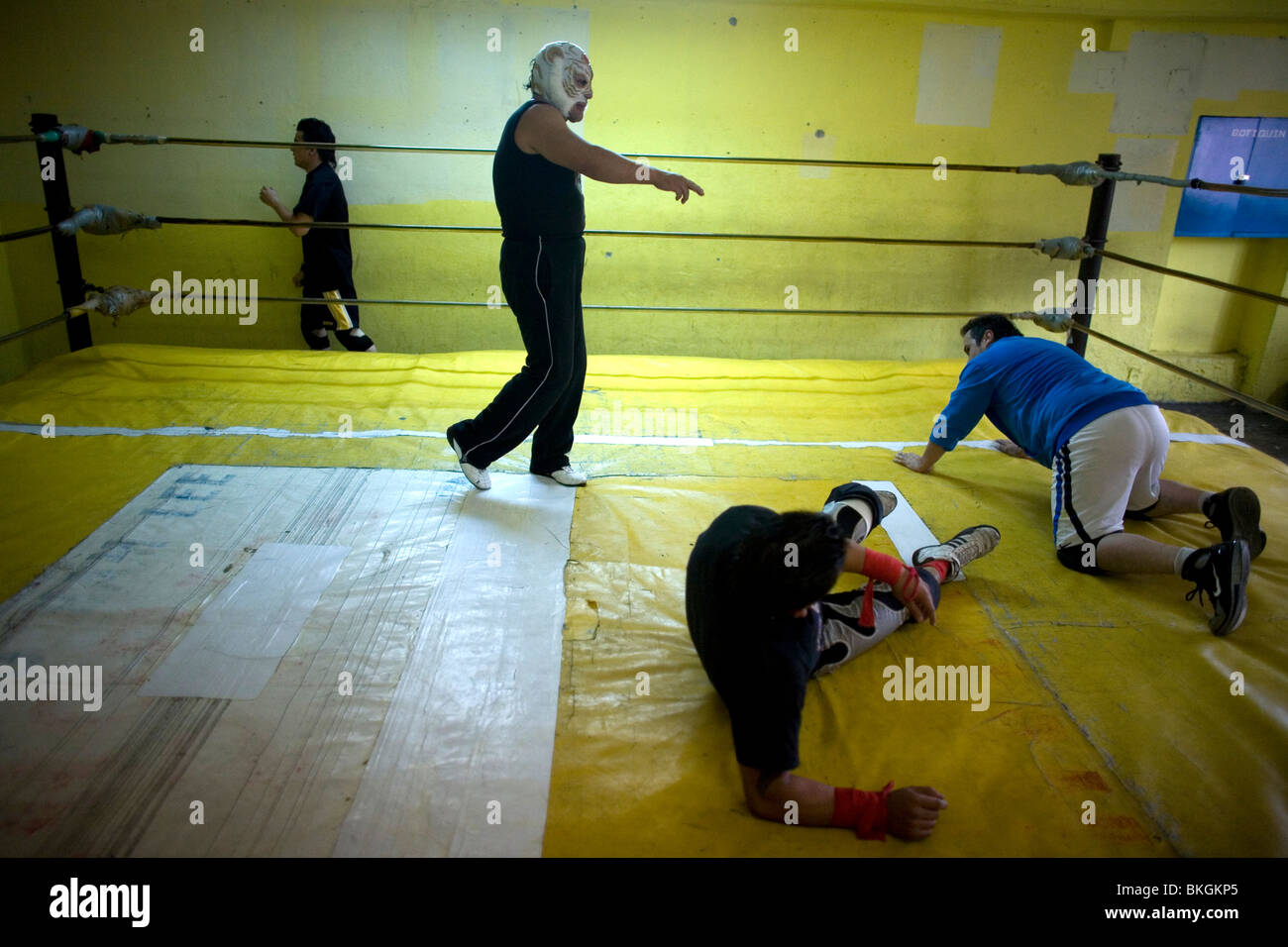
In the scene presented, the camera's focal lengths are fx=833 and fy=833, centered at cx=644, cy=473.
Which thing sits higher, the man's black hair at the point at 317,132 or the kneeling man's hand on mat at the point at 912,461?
the man's black hair at the point at 317,132

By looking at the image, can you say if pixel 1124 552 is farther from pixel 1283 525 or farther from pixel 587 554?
pixel 587 554

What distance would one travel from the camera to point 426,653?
6.48ft

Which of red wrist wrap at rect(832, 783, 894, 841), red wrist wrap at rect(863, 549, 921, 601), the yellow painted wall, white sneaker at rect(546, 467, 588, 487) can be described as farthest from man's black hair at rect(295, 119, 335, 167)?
red wrist wrap at rect(832, 783, 894, 841)

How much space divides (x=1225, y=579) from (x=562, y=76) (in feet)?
7.36

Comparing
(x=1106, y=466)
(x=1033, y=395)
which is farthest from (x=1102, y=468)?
(x=1033, y=395)

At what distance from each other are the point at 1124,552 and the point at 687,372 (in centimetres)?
219

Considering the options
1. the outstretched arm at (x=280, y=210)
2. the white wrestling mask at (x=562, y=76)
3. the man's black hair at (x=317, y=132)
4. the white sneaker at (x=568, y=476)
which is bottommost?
the white sneaker at (x=568, y=476)

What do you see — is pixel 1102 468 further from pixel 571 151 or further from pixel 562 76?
pixel 562 76

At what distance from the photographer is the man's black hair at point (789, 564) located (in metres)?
1.47

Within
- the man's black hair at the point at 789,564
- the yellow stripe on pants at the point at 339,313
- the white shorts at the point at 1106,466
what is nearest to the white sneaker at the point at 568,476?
the man's black hair at the point at 789,564

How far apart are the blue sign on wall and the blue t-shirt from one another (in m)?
2.72

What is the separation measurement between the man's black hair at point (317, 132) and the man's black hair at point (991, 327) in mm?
2982

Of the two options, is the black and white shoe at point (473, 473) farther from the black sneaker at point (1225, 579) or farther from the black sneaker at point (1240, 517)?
the black sneaker at point (1240, 517)

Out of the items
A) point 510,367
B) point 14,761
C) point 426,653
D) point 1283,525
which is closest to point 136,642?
point 14,761
